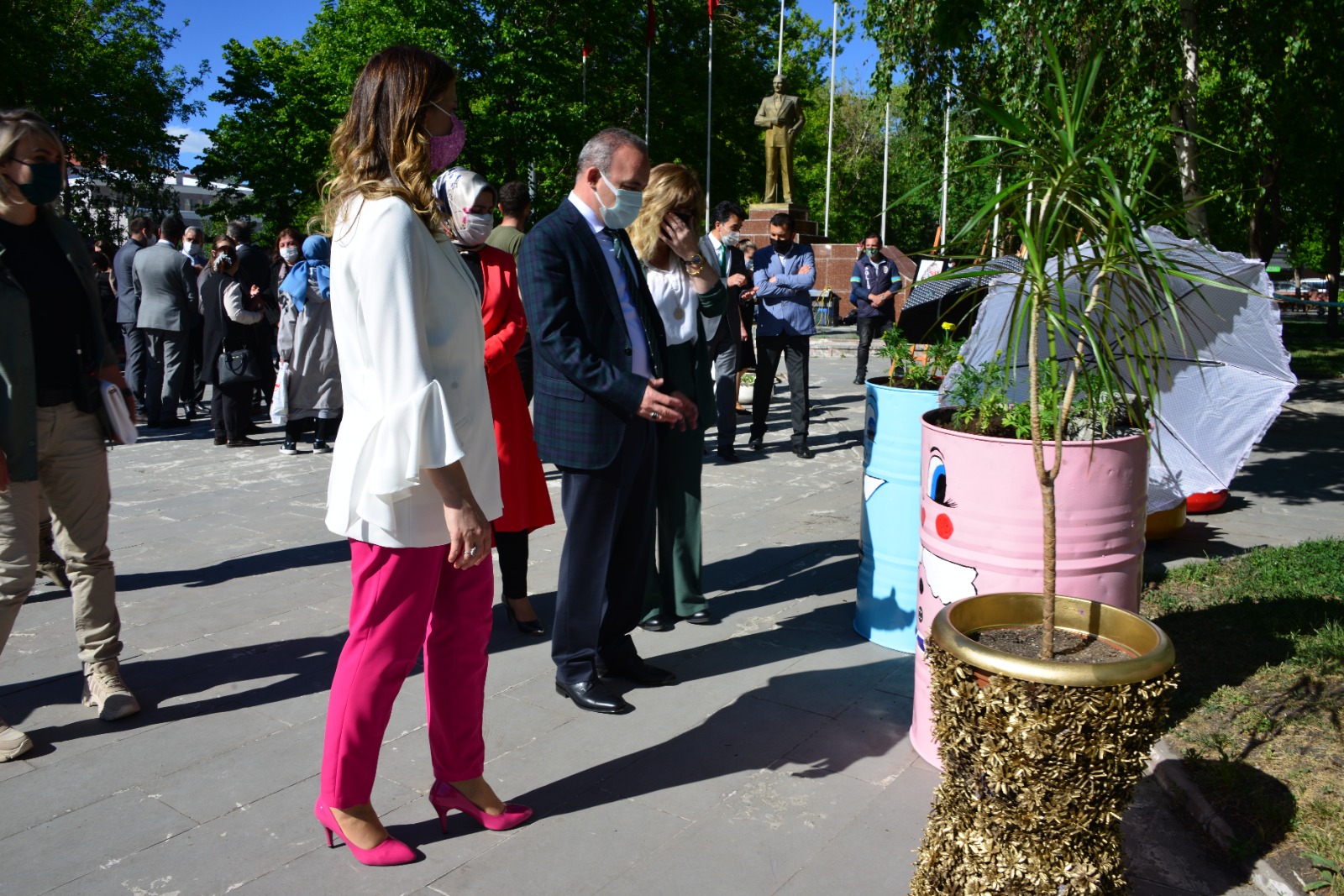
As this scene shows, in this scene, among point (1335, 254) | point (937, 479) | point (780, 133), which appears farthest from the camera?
point (1335, 254)

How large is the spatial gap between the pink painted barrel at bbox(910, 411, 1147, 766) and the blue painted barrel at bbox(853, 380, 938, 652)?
812 millimetres

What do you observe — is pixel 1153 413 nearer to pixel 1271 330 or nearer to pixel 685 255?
pixel 685 255

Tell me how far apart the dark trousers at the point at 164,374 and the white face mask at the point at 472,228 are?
24.6ft

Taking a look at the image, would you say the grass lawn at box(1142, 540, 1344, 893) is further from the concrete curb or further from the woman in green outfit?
the woman in green outfit

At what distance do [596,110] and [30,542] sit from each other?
30588 millimetres

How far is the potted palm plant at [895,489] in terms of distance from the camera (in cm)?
448

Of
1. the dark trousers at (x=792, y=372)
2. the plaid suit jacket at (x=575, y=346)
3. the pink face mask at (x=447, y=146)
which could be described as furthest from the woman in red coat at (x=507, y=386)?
the dark trousers at (x=792, y=372)

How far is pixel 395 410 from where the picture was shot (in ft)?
8.30

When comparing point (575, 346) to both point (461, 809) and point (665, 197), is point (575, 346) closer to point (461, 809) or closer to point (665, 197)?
point (665, 197)

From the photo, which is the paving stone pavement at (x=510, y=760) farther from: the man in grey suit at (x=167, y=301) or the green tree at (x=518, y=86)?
the green tree at (x=518, y=86)

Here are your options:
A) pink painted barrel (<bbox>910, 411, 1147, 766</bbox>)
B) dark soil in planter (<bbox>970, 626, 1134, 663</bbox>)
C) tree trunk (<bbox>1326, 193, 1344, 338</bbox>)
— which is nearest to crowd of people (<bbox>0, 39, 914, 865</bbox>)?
pink painted barrel (<bbox>910, 411, 1147, 766</bbox>)

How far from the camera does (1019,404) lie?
12.0 ft

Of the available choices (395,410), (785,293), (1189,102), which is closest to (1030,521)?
(395,410)

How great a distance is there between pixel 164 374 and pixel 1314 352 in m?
21.7
